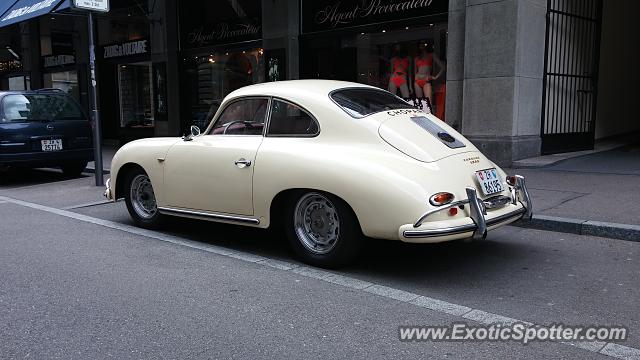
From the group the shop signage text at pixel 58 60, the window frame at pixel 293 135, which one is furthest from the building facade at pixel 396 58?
the window frame at pixel 293 135

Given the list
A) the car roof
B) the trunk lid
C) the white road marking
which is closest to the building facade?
the car roof

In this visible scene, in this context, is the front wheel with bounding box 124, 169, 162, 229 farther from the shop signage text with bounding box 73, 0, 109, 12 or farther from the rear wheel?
the rear wheel

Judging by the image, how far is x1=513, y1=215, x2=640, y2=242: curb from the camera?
18.2ft

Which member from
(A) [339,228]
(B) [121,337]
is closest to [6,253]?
(B) [121,337]

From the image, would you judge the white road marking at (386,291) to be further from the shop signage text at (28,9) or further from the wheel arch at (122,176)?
the shop signage text at (28,9)

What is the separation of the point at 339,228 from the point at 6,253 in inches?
133

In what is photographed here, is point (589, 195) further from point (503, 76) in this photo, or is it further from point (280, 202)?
point (280, 202)

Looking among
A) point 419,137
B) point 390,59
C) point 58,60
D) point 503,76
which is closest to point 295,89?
point 419,137

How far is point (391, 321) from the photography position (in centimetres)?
371

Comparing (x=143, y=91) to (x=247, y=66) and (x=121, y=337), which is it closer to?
(x=247, y=66)

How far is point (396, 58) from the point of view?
12195mm

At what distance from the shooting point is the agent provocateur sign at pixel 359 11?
1135cm

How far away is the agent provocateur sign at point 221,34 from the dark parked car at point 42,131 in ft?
17.2

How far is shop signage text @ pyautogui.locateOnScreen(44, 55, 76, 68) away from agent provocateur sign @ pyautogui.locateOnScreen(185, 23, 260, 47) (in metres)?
6.79
